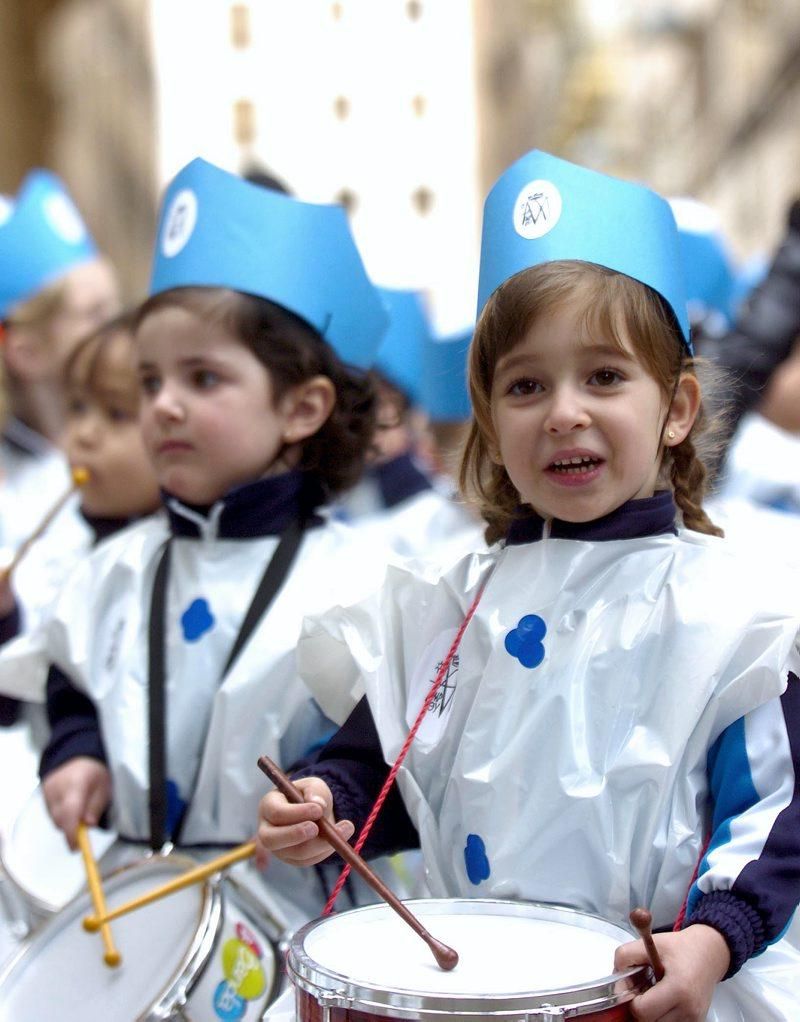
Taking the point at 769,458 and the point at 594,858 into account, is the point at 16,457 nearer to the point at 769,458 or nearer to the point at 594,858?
the point at 769,458

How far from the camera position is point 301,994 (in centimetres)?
148

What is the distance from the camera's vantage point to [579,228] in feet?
6.15

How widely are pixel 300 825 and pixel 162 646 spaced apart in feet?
2.68

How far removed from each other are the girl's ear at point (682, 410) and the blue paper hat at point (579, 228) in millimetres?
57

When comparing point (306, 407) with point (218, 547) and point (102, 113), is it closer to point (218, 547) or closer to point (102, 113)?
point (218, 547)

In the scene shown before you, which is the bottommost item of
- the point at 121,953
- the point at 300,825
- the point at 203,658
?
the point at 121,953

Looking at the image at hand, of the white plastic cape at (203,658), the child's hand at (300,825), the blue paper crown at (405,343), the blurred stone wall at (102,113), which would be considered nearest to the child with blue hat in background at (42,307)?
the blue paper crown at (405,343)

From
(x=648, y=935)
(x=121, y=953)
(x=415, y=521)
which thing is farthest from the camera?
(x=415, y=521)

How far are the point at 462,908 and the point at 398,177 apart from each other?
7.54m

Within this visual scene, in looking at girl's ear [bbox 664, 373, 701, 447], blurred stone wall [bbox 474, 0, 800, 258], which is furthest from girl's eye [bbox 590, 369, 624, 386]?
blurred stone wall [bbox 474, 0, 800, 258]

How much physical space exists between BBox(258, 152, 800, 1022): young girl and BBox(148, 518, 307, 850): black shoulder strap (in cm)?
38

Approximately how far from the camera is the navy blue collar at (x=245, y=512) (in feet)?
8.18

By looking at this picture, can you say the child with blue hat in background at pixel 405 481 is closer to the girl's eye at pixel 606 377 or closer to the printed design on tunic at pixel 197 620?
the printed design on tunic at pixel 197 620

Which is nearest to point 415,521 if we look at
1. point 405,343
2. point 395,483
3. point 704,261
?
point 395,483
